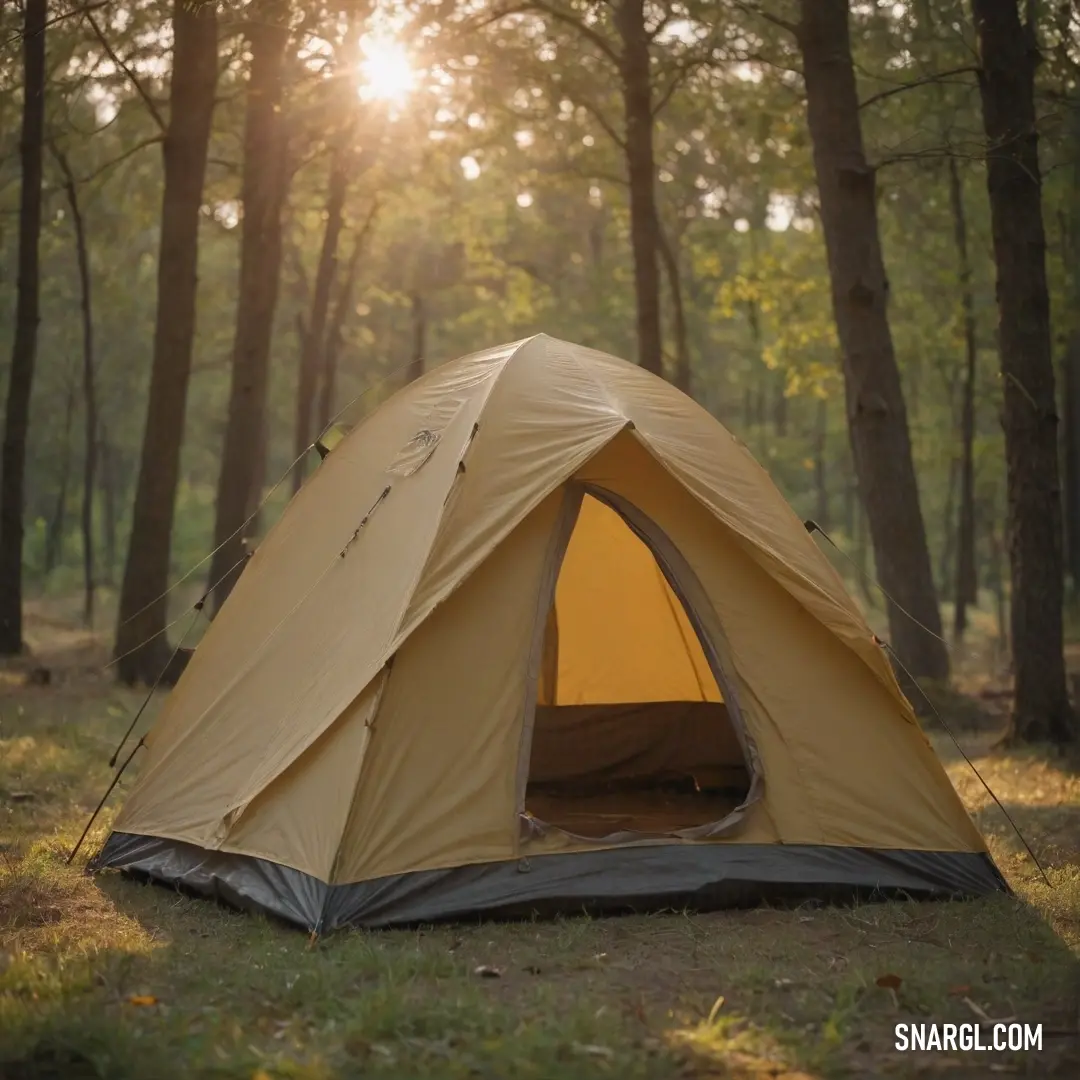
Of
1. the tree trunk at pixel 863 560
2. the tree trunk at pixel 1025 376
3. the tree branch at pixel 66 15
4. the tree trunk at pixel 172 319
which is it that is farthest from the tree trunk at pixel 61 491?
the tree branch at pixel 66 15

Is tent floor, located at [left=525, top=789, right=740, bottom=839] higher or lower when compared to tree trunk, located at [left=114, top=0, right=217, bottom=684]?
lower

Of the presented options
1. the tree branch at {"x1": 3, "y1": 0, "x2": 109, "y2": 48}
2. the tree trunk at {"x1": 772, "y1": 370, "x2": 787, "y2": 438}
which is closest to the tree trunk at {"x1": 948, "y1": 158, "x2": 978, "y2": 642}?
the tree trunk at {"x1": 772, "y1": 370, "x2": 787, "y2": 438}

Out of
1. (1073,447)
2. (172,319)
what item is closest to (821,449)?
(1073,447)

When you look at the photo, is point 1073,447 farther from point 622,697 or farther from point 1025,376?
point 622,697

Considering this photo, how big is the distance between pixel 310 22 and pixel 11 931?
222 inches

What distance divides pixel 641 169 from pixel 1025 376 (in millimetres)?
5952

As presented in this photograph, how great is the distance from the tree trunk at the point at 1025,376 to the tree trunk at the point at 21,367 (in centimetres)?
940

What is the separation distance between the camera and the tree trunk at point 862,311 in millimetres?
11484

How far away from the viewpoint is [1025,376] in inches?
424

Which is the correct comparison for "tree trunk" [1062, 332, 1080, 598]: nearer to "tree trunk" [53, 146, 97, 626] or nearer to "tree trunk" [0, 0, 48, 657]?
"tree trunk" [0, 0, 48, 657]

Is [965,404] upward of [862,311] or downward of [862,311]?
downward

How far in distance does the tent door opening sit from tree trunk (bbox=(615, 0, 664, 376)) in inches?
230

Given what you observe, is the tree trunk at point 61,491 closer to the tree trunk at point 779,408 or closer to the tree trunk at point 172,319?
the tree trunk at point 779,408

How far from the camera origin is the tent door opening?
9.27 m
